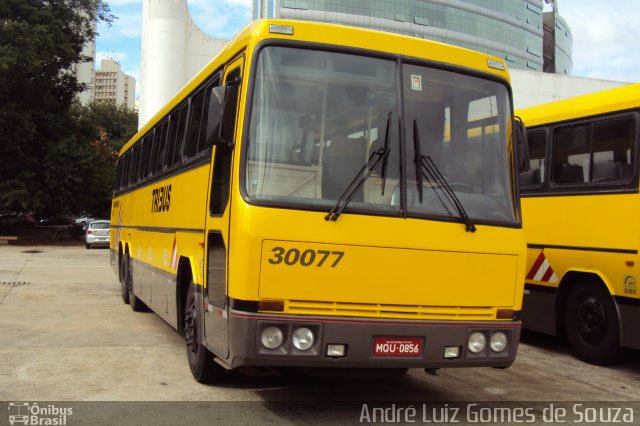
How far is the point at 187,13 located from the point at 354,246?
53826mm

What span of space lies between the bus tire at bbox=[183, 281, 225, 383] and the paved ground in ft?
0.37

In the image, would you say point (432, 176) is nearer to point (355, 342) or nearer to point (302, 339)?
point (355, 342)

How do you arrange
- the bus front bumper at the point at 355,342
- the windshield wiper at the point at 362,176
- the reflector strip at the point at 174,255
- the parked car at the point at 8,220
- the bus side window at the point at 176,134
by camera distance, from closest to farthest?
the bus front bumper at the point at 355,342 → the windshield wiper at the point at 362,176 → the reflector strip at the point at 174,255 → the bus side window at the point at 176,134 → the parked car at the point at 8,220

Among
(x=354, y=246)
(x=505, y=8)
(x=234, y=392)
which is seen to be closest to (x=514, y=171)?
(x=354, y=246)

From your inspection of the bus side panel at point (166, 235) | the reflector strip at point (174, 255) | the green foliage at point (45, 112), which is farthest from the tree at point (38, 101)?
the reflector strip at point (174, 255)

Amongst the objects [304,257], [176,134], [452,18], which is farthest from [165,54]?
[304,257]

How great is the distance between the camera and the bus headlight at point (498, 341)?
17.6 ft

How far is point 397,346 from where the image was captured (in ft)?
16.6

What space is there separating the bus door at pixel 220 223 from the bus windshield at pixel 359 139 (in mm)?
260

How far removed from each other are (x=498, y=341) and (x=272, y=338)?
6.34 feet

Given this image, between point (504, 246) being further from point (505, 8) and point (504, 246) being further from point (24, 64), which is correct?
point (505, 8)

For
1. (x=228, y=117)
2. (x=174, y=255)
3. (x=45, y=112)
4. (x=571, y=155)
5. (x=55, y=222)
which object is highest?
(x=45, y=112)

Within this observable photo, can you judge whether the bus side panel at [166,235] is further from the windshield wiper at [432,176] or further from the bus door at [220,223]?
the windshield wiper at [432,176]

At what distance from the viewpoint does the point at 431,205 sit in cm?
527
